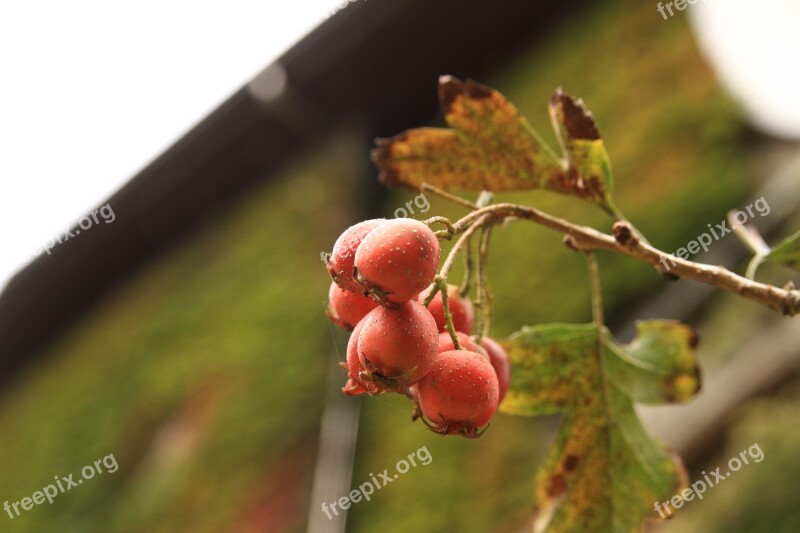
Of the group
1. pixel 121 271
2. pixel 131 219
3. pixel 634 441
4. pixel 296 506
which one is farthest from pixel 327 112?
pixel 634 441

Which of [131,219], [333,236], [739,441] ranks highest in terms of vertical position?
[131,219]

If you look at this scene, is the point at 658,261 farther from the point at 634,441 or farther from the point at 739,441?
the point at 739,441

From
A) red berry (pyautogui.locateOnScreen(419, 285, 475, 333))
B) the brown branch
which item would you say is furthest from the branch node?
red berry (pyautogui.locateOnScreen(419, 285, 475, 333))

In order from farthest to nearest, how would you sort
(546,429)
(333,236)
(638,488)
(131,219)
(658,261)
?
(131,219)
(333,236)
(546,429)
(638,488)
(658,261)

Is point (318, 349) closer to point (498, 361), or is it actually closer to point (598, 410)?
point (598, 410)

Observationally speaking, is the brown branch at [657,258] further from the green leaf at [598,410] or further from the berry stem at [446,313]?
the green leaf at [598,410]

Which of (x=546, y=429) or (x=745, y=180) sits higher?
(x=745, y=180)

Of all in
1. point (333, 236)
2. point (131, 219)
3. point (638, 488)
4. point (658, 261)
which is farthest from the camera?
point (131, 219)

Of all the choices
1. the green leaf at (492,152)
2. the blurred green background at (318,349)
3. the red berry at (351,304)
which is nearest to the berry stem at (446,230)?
the red berry at (351,304)
